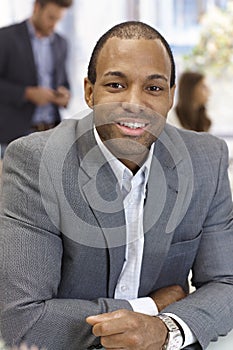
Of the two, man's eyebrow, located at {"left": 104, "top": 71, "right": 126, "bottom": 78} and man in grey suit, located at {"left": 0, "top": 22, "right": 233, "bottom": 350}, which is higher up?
man's eyebrow, located at {"left": 104, "top": 71, "right": 126, "bottom": 78}

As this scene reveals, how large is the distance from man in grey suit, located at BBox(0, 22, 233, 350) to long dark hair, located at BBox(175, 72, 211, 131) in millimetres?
2590

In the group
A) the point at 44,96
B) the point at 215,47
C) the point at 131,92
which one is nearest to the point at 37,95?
the point at 44,96

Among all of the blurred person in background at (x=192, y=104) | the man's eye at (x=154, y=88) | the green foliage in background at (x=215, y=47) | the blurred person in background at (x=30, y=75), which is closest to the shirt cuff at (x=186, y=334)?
the man's eye at (x=154, y=88)

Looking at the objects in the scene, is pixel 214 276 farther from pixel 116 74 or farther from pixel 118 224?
pixel 116 74

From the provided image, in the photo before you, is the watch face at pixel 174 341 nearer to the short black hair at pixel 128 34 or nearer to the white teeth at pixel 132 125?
the white teeth at pixel 132 125

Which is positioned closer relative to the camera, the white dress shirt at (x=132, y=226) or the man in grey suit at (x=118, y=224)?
the man in grey suit at (x=118, y=224)

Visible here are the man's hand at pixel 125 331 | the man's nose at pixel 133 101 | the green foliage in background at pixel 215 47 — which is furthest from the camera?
the green foliage in background at pixel 215 47

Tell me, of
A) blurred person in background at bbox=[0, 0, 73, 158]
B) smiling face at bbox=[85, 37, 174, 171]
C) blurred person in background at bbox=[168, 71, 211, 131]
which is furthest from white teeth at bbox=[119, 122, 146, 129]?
blurred person in background at bbox=[0, 0, 73, 158]

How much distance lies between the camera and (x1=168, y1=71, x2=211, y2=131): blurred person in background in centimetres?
415

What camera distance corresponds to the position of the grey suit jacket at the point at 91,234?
135 centimetres

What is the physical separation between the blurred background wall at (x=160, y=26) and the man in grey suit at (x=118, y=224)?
2.99m

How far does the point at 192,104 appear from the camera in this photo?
424 centimetres

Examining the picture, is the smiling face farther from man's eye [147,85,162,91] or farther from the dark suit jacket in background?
the dark suit jacket in background

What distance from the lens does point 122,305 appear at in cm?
141
